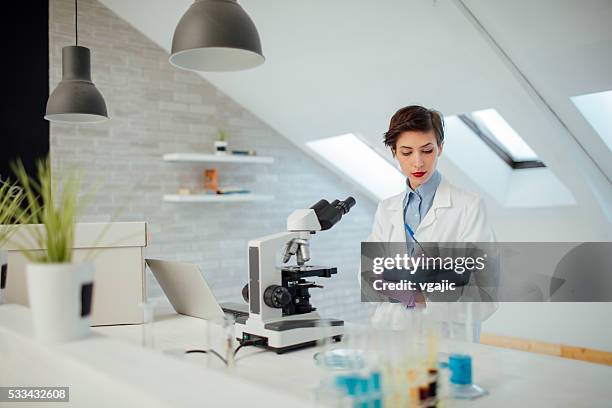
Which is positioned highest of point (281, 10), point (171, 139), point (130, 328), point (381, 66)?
point (281, 10)

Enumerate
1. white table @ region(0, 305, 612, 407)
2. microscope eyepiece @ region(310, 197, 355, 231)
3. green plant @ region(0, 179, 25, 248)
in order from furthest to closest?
microscope eyepiece @ region(310, 197, 355, 231)
green plant @ region(0, 179, 25, 248)
white table @ region(0, 305, 612, 407)

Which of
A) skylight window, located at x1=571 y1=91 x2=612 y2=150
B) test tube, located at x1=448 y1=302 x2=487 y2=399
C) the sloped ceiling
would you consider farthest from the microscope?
skylight window, located at x1=571 y1=91 x2=612 y2=150

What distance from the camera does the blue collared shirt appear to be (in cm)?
244

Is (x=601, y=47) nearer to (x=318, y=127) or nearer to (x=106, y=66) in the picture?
(x=318, y=127)

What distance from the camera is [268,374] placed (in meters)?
1.73

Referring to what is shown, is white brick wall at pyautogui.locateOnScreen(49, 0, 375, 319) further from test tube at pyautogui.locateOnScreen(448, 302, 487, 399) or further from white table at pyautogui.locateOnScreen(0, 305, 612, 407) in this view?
test tube at pyautogui.locateOnScreen(448, 302, 487, 399)

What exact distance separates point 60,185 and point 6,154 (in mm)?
737

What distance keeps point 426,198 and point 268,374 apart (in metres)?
1.08

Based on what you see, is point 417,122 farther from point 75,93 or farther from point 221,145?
point 221,145

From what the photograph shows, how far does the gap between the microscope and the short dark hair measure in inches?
17.3

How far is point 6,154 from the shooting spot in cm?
381

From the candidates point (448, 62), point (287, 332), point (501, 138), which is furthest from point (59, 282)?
point (501, 138)

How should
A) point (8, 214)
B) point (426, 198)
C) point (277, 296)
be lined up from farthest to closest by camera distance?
1. point (426, 198)
2. point (8, 214)
3. point (277, 296)

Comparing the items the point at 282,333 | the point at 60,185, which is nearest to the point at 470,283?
the point at 282,333
